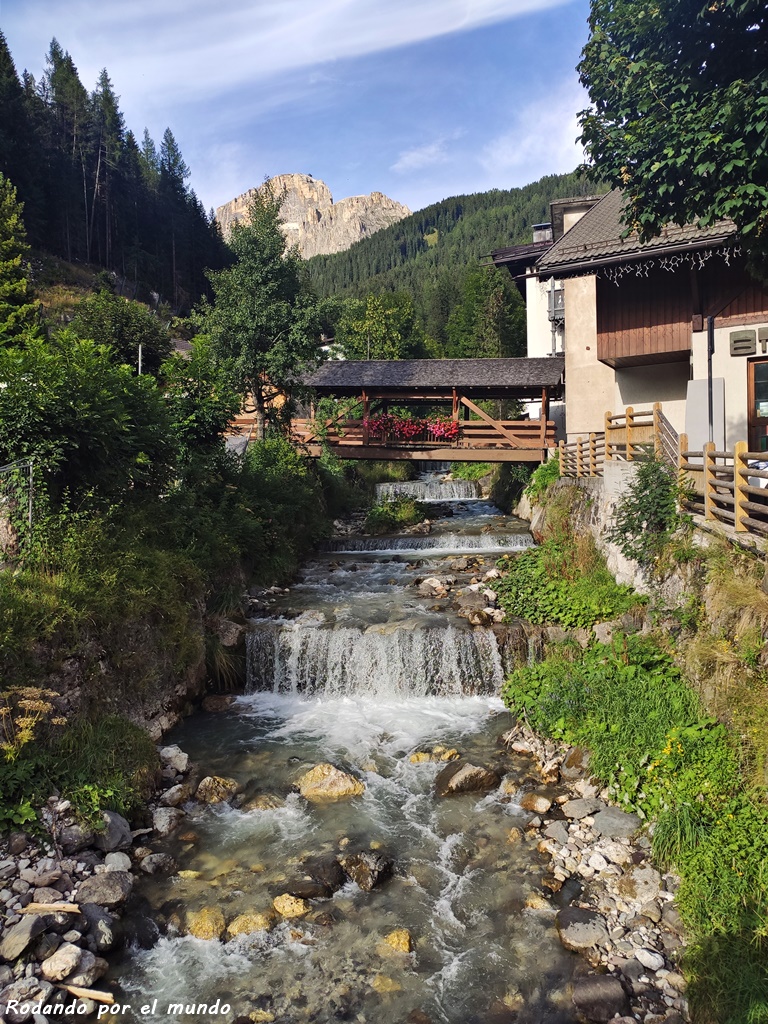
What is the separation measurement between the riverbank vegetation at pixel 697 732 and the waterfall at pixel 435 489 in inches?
758

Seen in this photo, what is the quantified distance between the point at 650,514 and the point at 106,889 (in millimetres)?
9807

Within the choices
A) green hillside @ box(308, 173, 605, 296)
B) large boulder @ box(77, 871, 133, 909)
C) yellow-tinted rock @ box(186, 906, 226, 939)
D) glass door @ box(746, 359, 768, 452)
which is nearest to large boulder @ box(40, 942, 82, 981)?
large boulder @ box(77, 871, 133, 909)

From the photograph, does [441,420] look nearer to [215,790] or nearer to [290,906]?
[215,790]

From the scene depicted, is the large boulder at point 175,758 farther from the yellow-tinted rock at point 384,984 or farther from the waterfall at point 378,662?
the yellow-tinted rock at point 384,984

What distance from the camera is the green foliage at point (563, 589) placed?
1196 centimetres

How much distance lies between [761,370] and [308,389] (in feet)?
46.1

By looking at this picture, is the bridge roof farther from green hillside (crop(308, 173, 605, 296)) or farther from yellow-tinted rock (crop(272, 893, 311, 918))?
green hillside (crop(308, 173, 605, 296))

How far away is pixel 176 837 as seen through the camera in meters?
7.68

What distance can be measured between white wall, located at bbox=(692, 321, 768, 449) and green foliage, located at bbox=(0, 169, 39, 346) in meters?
25.0

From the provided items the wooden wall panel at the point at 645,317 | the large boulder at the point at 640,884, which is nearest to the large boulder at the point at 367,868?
the large boulder at the point at 640,884

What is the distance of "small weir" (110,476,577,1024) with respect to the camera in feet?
18.2

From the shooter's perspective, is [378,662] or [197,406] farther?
[197,406]

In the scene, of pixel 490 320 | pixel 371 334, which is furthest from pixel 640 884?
pixel 490 320

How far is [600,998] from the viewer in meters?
5.23
